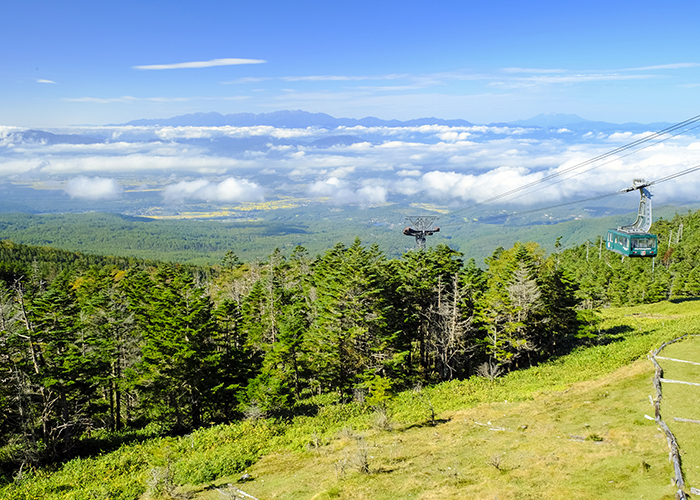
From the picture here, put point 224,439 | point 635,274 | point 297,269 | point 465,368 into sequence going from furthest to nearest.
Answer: point 635,274 → point 297,269 → point 465,368 → point 224,439

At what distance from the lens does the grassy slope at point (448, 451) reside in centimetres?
1653

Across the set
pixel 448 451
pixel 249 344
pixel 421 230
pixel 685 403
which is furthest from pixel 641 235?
pixel 249 344

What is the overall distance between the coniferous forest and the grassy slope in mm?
3454

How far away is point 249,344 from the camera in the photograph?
45781 millimetres

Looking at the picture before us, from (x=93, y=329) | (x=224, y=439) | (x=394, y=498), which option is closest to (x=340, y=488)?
(x=394, y=498)

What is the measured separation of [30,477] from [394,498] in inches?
931

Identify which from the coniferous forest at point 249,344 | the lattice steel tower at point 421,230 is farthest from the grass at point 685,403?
the lattice steel tower at point 421,230

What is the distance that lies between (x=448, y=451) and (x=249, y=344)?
28350 millimetres

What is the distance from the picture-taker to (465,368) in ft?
165

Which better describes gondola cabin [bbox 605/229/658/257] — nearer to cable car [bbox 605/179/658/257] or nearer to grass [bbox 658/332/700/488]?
cable car [bbox 605/179/658/257]

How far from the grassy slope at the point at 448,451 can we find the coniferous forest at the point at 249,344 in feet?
11.3

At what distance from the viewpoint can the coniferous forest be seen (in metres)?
29.2

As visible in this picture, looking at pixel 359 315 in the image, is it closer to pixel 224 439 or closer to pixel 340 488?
pixel 224 439

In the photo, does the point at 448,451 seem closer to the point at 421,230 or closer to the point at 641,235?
the point at 641,235
